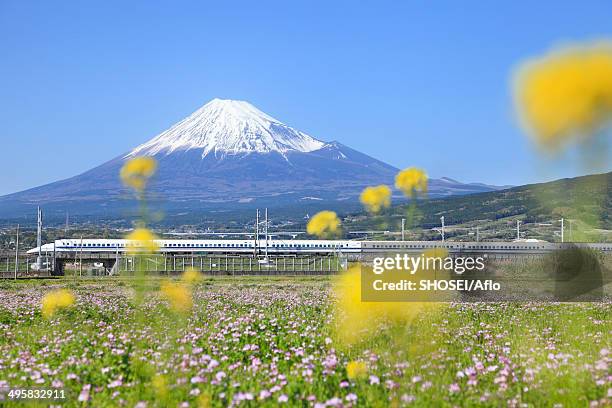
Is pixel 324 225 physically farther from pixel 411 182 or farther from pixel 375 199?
pixel 411 182

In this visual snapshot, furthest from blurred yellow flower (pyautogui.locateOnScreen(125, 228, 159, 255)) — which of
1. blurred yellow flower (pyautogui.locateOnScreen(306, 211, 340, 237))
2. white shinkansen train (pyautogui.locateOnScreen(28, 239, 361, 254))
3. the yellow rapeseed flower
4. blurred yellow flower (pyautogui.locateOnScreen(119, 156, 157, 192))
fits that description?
white shinkansen train (pyautogui.locateOnScreen(28, 239, 361, 254))

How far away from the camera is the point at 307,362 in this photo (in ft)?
22.5

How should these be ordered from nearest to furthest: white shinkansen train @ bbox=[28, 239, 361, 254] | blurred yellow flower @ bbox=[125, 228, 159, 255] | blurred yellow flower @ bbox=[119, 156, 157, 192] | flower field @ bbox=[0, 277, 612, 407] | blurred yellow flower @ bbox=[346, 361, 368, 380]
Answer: blurred yellow flower @ bbox=[119, 156, 157, 192], blurred yellow flower @ bbox=[125, 228, 159, 255], flower field @ bbox=[0, 277, 612, 407], blurred yellow flower @ bbox=[346, 361, 368, 380], white shinkansen train @ bbox=[28, 239, 361, 254]

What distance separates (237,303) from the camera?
48.1ft

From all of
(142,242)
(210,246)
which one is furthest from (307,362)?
(210,246)

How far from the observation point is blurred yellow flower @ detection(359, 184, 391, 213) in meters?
5.74

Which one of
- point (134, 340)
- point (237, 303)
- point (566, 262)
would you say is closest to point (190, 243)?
point (566, 262)

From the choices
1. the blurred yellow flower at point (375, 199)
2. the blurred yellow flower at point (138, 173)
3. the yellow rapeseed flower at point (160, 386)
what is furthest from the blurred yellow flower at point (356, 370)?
the blurred yellow flower at point (138, 173)

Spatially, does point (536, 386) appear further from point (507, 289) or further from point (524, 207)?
point (524, 207)

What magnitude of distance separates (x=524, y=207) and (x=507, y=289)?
11191 centimetres

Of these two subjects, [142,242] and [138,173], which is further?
[142,242]

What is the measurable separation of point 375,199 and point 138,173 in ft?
5.88

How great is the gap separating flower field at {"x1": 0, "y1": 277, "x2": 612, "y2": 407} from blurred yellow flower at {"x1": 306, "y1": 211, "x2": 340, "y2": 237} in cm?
97

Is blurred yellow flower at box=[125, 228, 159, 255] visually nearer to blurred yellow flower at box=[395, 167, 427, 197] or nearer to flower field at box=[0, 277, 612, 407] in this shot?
flower field at box=[0, 277, 612, 407]
